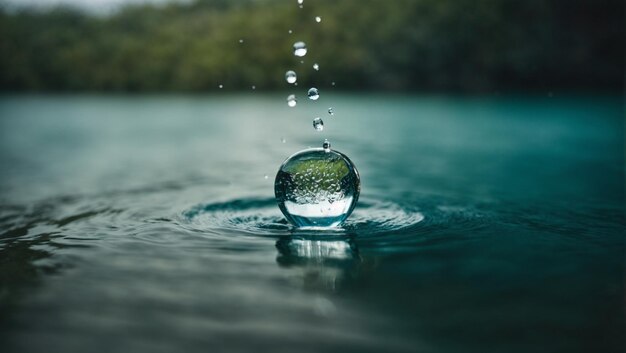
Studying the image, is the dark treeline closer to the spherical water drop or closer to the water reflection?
the spherical water drop

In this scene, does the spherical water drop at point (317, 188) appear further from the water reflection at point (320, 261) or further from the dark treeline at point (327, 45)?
the dark treeline at point (327, 45)

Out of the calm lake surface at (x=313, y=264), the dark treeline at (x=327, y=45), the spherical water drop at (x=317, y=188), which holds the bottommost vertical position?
the calm lake surface at (x=313, y=264)

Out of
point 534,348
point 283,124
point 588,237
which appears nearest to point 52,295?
point 534,348

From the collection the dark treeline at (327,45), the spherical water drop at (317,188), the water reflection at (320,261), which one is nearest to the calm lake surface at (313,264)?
the water reflection at (320,261)

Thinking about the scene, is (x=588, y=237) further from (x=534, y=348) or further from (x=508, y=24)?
(x=508, y=24)

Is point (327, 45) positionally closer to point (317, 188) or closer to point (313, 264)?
point (317, 188)

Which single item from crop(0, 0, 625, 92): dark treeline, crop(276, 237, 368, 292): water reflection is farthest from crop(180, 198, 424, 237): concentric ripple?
crop(0, 0, 625, 92): dark treeline
